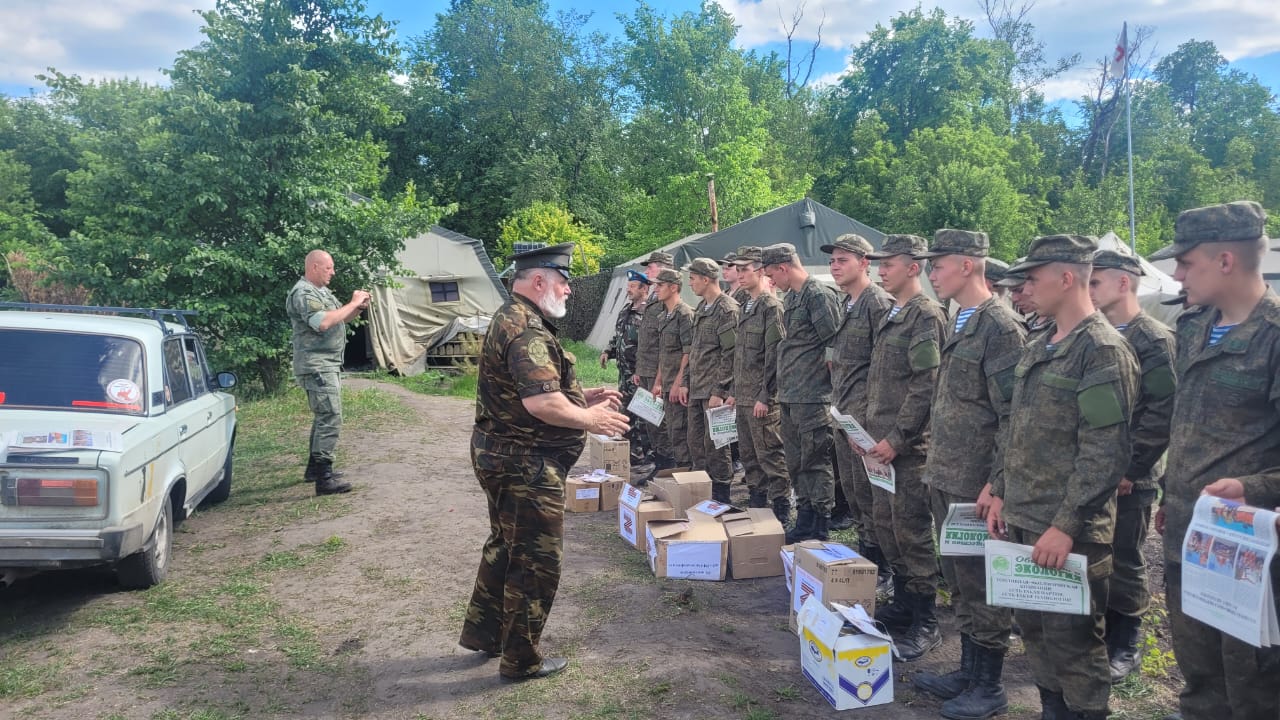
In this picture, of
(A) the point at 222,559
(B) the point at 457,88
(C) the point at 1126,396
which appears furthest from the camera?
(B) the point at 457,88

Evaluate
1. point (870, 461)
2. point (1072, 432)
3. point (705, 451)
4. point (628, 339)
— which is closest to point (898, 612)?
point (870, 461)

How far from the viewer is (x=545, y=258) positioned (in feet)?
12.1

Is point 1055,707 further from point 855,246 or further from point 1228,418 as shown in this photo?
point 855,246

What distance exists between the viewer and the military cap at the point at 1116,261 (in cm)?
402

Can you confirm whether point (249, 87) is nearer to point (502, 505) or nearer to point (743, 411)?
point (743, 411)

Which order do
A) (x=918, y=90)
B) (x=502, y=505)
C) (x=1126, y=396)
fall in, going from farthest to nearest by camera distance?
(x=918, y=90)
(x=502, y=505)
(x=1126, y=396)

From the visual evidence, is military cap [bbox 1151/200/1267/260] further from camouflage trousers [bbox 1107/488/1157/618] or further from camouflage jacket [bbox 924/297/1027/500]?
camouflage trousers [bbox 1107/488/1157/618]

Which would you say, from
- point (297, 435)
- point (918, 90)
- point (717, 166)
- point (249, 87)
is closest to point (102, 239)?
point (249, 87)

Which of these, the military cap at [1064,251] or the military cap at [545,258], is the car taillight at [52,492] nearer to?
the military cap at [545,258]

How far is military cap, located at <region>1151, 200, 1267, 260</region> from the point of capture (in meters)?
2.58

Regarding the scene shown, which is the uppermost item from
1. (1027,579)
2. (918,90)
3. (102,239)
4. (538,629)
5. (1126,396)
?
(918,90)

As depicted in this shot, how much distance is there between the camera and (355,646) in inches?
164

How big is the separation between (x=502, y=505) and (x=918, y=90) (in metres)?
35.7

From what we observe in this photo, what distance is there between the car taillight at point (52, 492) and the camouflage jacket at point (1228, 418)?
4835 mm
